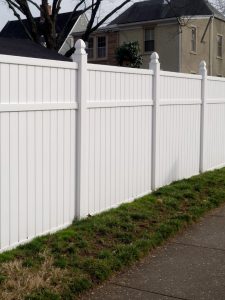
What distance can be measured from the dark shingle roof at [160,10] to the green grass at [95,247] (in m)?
25.4

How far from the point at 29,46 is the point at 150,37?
23.2 meters

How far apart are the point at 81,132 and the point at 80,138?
0.07 meters

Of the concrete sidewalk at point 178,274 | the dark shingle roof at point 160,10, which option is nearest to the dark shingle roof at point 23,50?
the concrete sidewalk at point 178,274

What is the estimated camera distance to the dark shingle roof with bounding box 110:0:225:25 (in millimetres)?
31778

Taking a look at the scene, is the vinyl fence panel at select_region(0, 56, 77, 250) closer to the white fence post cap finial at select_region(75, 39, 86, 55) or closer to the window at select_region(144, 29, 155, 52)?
the white fence post cap finial at select_region(75, 39, 86, 55)

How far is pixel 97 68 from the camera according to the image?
252 inches

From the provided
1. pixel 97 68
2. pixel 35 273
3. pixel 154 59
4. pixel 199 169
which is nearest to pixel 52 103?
pixel 97 68

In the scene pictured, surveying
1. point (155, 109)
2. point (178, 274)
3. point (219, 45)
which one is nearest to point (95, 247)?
point (178, 274)

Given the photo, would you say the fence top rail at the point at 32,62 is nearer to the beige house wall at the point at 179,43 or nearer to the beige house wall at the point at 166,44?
the beige house wall at the point at 179,43

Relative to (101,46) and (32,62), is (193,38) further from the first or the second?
(32,62)

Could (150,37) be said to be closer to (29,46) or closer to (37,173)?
(29,46)

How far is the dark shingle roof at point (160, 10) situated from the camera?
31.8 metres

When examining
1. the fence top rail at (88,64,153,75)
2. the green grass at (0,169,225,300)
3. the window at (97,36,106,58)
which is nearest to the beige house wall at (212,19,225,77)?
the window at (97,36,106,58)

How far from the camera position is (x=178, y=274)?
4883 mm
